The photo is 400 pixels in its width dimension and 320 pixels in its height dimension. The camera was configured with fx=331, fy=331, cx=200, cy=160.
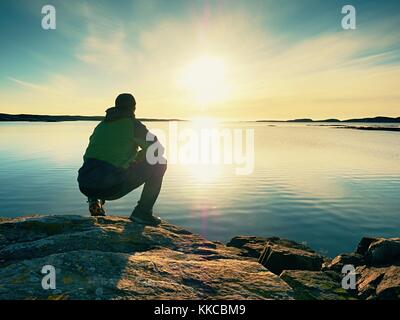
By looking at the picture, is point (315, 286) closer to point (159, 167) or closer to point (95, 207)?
point (159, 167)

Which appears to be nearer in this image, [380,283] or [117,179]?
[380,283]

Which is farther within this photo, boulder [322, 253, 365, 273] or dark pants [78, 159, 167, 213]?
boulder [322, 253, 365, 273]

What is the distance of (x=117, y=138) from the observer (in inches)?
310

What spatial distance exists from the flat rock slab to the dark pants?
839 millimetres

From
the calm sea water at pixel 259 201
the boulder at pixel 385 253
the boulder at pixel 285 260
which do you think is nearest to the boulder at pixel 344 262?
the boulder at pixel 385 253

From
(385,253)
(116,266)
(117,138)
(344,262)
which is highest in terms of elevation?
(117,138)

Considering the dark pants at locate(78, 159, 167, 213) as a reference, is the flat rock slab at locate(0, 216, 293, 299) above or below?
below

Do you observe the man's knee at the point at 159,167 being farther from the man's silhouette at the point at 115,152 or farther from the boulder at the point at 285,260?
the boulder at the point at 285,260

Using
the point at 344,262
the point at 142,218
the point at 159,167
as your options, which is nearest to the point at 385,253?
the point at 344,262

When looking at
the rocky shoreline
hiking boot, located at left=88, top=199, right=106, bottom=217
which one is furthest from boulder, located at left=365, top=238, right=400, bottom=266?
hiking boot, located at left=88, top=199, right=106, bottom=217

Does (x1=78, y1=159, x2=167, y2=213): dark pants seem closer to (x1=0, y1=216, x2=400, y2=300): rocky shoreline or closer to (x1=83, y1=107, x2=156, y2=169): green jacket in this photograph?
(x1=83, y1=107, x2=156, y2=169): green jacket

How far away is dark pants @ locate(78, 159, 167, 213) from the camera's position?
8.04 meters

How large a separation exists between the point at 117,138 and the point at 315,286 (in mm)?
5431
